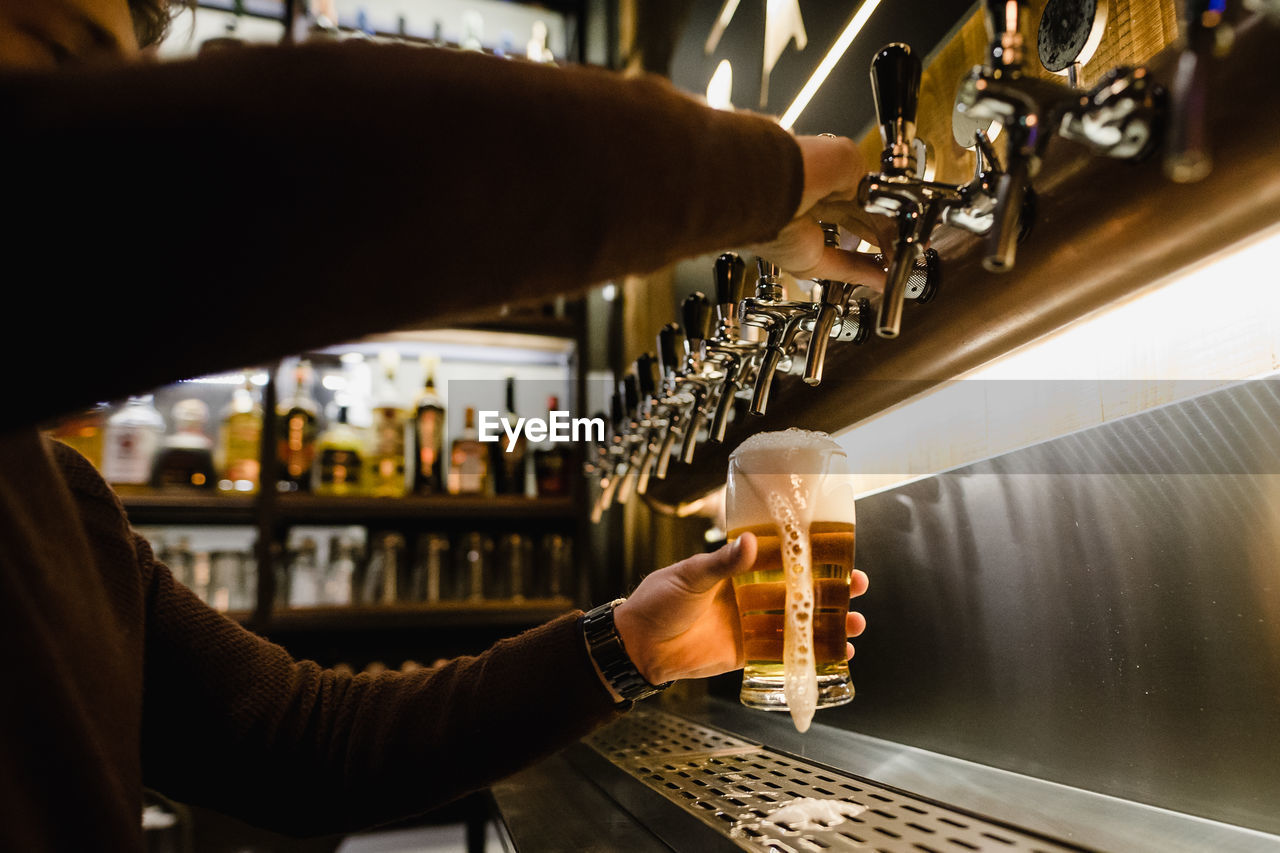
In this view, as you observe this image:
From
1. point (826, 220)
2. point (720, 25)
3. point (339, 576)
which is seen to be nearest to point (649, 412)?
point (826, 220)

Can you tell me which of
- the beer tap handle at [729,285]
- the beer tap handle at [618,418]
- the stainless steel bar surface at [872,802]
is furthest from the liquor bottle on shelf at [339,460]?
the beer tap handle at [729,285]

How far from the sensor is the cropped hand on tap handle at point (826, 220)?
0.62 m

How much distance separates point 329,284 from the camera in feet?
1.48

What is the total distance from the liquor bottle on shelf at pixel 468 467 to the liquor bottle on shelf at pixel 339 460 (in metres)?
0.28

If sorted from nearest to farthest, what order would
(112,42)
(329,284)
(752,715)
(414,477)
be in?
→ (329,284) < (112,42) < (752,715) < (414,477)

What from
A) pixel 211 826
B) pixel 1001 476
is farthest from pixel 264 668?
pixel 211 826

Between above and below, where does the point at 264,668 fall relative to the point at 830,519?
below

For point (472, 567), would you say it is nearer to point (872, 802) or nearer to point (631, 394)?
point (631, 394)

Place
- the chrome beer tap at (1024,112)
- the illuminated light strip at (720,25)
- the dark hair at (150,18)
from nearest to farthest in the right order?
the chrome beer tap at (1024,112), the dark hair at (150,18), the illuminated light strip at (720,25)

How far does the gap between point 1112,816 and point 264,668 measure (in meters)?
0.91

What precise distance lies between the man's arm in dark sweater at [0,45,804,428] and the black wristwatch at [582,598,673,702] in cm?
49

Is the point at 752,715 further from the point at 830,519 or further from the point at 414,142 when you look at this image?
the point at 414,142

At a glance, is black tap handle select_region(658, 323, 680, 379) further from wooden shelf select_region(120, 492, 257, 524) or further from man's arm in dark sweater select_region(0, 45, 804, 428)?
wooden shelf select_region(120, 492, 257, 524)

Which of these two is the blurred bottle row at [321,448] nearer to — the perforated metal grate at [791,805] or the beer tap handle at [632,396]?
the beer tap handle at [632,396]
